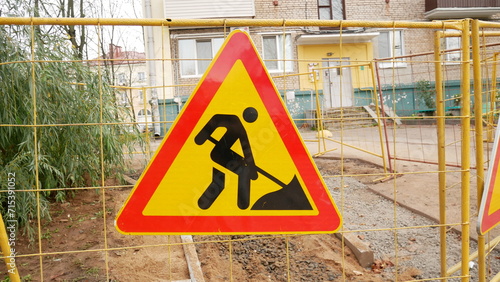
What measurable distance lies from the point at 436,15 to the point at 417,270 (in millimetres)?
18538

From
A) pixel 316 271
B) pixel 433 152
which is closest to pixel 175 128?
pixel 316 271

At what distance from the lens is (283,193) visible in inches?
82.4

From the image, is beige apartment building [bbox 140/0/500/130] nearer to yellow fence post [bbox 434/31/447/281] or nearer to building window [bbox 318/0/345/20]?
building window [bbox 318/0/345/20]

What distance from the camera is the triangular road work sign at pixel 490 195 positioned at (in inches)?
93.4

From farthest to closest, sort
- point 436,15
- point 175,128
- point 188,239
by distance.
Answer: point 436,15
point 188,239
point 175,128

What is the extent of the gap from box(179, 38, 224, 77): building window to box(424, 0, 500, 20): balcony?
10490mm

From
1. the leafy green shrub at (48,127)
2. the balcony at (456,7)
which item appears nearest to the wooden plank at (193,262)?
the leafy green shrub at (48,127)

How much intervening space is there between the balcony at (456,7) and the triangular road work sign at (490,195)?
1873 centimetres

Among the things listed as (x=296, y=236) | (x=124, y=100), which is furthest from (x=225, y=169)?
(x=124, y=100)

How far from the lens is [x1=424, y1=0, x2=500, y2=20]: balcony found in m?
18.5

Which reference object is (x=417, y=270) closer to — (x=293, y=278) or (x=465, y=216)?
(x=293, y=278)

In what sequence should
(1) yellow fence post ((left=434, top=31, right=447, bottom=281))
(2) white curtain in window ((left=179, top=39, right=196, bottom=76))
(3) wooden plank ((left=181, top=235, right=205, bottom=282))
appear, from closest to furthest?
(1) yellow fence post ((left=434, top=31, right=447, bottom=281)) < (3) wooden plank ((left=181, top=235, right=205, bottom=282)) < (2) white curtain in window ((left=179, top=39, right=196, bottom=76))

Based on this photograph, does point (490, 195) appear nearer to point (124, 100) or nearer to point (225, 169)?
point (225, 169)

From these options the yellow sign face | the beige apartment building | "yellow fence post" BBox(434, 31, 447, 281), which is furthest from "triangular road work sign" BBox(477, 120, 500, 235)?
the beige apartment building
